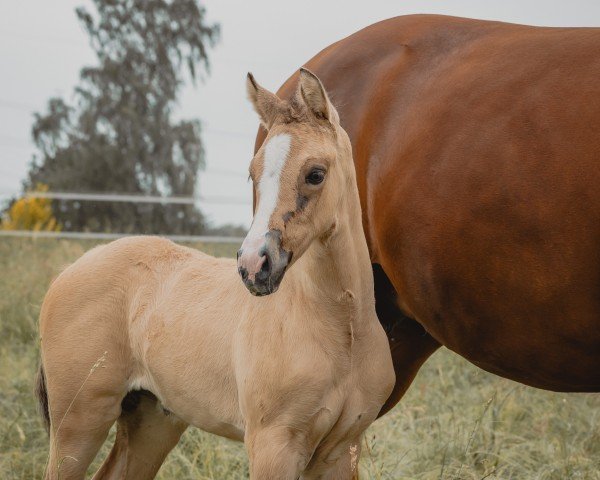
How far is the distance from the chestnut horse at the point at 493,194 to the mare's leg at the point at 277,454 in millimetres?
807

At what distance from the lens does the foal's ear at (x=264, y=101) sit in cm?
262

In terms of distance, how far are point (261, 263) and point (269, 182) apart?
0.89 ft

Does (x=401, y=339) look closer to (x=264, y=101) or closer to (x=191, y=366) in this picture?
(x=191, y=366)

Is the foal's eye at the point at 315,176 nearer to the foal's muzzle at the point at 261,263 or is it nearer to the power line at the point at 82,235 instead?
the foal's muzzle at the point at 261,263

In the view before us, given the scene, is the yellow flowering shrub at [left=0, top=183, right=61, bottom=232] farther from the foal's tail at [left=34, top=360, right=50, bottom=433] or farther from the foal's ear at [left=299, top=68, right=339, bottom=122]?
the foal's ear at [left=299, top=68, right=339, bottom=122]

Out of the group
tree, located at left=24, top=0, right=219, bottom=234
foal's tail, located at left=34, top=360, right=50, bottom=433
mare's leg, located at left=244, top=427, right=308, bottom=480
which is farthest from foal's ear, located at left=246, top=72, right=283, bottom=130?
tree, located at left=24, top=0, right=219, bottom=234

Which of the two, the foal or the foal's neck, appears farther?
the foal's neck

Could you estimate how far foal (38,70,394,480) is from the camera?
248 cm

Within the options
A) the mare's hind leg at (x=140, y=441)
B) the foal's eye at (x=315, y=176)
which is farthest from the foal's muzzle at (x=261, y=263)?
the mare's hind leg at (x=140, y=441)

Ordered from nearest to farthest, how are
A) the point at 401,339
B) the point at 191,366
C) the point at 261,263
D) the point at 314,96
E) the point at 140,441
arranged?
the point at 261,263 → the point at 314,96 → the point at 191,366 → the point at 140,441 → the point at 401,339

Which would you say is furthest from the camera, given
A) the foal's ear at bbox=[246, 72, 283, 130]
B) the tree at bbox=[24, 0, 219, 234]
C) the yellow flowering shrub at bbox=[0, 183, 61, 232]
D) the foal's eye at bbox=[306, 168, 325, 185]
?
the tree at bbox=[24, 0, 219, 234]

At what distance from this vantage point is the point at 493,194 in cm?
286

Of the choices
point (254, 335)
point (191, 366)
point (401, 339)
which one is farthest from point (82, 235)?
point (254, 335)

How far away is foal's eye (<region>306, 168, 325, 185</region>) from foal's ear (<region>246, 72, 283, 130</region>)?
0.84ft
